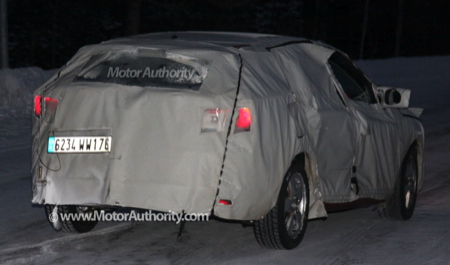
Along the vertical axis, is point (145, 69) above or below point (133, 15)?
above

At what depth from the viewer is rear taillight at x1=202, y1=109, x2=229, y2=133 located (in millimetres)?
6402

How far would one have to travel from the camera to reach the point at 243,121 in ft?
21.1

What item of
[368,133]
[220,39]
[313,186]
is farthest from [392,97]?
[220,39]

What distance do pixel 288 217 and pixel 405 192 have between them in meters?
2.23

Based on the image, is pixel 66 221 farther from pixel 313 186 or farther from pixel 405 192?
pixel 405 192

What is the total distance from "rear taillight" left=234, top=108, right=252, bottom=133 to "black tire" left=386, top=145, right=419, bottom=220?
2.77 m

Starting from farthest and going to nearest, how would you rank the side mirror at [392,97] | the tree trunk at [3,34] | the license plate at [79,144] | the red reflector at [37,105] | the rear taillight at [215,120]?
the tree trunk at [3,34] → the side mirror at [392,97] → the red reflector at [37,105] → the license plate at [79,144] → the rear taillight at [215,120]

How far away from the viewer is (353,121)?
791cm

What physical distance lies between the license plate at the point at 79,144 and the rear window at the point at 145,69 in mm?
447

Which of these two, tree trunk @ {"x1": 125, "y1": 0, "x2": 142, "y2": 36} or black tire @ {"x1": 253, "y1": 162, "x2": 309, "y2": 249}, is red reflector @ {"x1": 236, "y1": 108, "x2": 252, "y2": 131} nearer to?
black tire @ {"x1": 253, "y1": 162, "x2": 309, "y2": 249}

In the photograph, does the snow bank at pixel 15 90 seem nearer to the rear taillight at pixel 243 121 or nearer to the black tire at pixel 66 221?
the black tire at pixel 66 221

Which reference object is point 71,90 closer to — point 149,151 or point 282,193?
point 149,151

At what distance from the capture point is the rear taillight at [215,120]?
21.0 ft

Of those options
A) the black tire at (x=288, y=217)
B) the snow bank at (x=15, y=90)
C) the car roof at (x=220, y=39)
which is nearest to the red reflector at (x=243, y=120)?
the black tire at (x=288, y=217)
